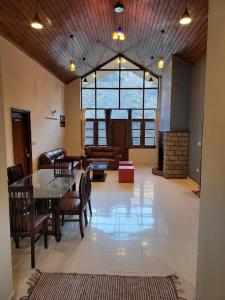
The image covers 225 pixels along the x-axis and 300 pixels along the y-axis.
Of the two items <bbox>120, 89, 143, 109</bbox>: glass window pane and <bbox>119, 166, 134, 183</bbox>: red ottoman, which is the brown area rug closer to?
<bbox>119, 166, 134, 183</bbox>: red ottoman

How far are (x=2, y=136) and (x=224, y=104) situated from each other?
64.5 inches

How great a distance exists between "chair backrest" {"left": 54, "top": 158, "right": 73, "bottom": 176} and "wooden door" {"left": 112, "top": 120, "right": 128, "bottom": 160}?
4581 mm

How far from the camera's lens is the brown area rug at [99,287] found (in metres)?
2.13

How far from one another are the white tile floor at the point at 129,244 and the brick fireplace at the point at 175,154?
2090 mm

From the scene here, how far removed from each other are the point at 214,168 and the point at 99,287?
1612mm

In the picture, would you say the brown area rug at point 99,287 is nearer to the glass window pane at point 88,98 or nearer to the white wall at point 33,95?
the white wall at point 33,95

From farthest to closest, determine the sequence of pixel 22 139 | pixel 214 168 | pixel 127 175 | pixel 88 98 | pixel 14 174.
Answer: pixel 88 98 < pixel 127 175 < pixel 22 139 < pixel 14 174 < pixel 214 168

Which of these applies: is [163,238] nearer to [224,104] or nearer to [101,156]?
[224,104]

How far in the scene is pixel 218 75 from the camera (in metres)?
1.52

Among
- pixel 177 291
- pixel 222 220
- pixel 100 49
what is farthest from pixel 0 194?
pixel 100 49

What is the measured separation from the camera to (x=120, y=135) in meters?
9.68

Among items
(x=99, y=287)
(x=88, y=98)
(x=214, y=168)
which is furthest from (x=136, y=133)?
(x=214, y=168)

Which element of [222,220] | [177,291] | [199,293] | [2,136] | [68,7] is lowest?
[177,291]

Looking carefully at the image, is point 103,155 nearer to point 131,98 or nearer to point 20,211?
point 131,98
